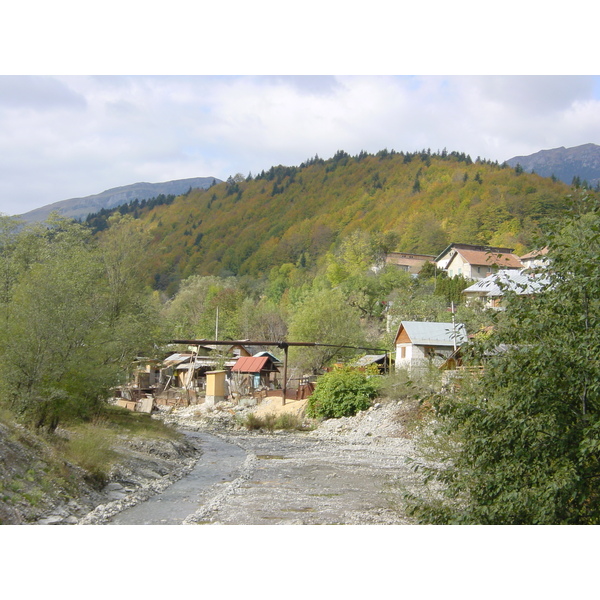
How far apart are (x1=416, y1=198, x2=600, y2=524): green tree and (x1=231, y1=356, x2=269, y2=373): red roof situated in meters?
50.8

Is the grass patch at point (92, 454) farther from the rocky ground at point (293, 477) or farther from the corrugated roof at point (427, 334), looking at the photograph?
the corrugated roof at point (427, 334)

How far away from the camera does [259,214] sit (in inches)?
6378

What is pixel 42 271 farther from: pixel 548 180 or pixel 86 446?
pixel 548 180

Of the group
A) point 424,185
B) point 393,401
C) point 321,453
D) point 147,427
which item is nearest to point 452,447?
point 321,453

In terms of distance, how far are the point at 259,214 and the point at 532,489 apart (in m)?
156

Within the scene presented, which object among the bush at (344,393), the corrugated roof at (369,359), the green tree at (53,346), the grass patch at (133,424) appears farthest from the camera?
the corrugated roof at (369,359)

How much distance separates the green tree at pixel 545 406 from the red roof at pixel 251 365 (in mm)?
50803

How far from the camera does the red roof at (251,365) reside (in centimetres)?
5994

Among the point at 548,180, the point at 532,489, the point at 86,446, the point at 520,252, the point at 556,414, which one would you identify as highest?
the point at 548,180

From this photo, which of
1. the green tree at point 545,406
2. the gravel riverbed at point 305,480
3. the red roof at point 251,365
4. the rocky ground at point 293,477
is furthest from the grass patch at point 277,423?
the green tree at point 545,406

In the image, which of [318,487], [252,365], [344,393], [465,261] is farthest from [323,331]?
[318,487]

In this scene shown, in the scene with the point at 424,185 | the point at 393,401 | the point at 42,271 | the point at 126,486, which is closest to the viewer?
the point at 126,486

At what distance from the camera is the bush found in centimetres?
4050

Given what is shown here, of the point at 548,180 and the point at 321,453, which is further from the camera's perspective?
the point at 548,180
